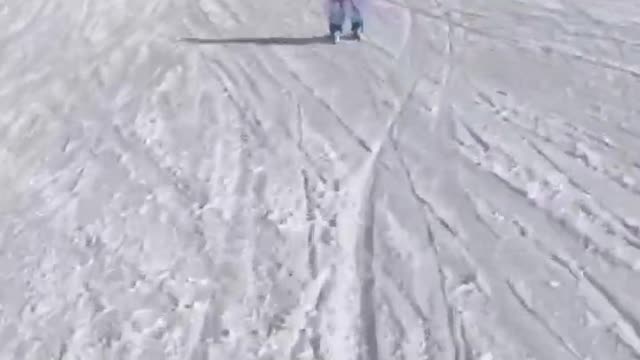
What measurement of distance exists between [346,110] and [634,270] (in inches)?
169

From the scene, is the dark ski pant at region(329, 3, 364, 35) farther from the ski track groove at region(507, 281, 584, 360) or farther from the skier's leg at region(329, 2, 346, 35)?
the ski track groove at region(507, 281, 584, 360)

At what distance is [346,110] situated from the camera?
11.6 metres

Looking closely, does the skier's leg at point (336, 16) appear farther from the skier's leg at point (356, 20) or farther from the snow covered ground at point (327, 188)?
the snow covered ground at point (327, 188)

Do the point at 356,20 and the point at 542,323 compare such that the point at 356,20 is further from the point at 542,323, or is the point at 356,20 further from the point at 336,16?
the point at 542,323

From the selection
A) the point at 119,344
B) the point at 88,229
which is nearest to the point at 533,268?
the point at 119,344

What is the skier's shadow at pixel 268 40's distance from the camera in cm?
1388

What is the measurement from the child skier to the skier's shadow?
0.73 feet

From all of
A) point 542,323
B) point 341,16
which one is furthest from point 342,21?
point 542,323

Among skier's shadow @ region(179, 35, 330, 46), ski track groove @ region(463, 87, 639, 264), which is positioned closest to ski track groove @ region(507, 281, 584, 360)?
ski track groove @ region(463, 87, 639, 264)

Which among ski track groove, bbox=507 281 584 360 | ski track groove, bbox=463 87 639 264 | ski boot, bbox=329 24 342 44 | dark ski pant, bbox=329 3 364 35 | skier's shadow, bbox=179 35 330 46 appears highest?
ski track groove, bbox=507 281 584 360

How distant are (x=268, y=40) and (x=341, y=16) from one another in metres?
1.10

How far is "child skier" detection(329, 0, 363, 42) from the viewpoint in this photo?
13524 mm

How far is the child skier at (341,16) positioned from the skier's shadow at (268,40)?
8.7 inches

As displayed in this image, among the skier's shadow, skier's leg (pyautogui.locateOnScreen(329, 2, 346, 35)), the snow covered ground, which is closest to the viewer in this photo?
the snow covered ground
